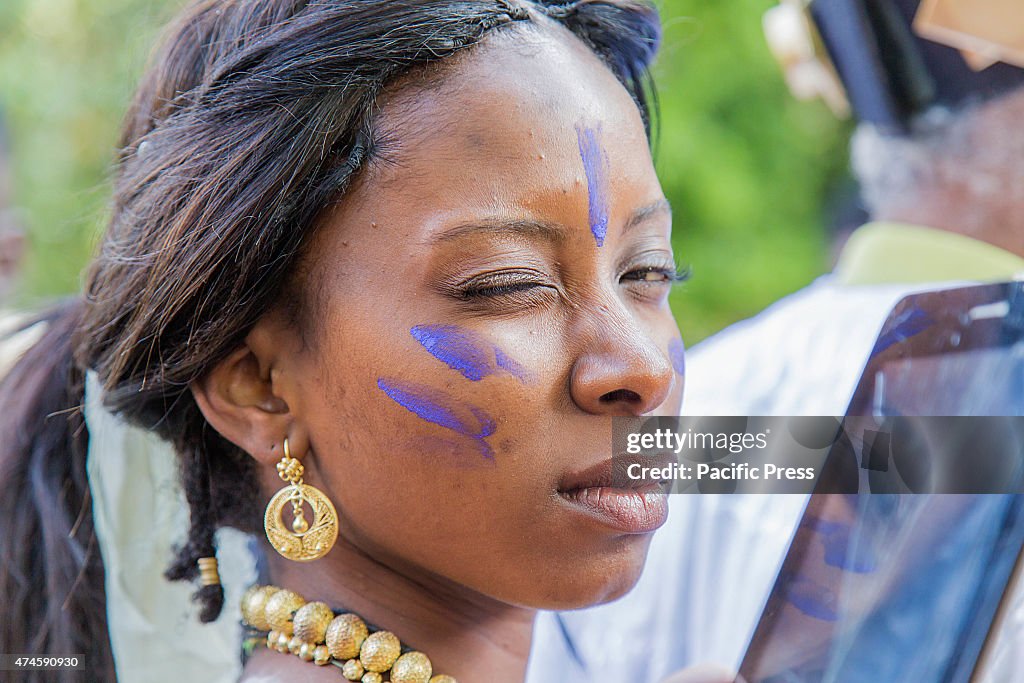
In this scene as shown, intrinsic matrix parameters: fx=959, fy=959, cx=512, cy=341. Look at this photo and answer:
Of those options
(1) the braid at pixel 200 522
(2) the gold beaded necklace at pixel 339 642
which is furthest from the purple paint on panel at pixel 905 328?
(1) the braid at pixel 200 522

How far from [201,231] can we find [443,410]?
395mm

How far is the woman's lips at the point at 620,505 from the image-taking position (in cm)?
114

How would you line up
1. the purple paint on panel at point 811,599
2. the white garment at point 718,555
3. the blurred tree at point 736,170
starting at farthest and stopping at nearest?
1. the blurred tree at point 736,170
2. the white garment at point 718,555
3. the purple paint on panel at point 811,599

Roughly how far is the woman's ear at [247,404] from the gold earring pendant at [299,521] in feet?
0.09

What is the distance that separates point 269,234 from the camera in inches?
46.8

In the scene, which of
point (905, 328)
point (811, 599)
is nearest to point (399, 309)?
point (811, 599)

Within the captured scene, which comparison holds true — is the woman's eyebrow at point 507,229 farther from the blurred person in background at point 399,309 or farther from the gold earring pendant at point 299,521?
the gold earring pendant at point 299,521

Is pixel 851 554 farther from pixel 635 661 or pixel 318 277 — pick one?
pixel 318 277

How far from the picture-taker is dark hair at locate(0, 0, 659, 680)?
1192mm

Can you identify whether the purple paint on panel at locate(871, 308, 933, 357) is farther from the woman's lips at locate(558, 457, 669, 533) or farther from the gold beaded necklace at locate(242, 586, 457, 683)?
the gold beaded necklace at locate(242, 586, 457, 683)

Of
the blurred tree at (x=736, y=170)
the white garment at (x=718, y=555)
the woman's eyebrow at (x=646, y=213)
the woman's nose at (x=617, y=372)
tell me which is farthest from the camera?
the blurred tree at (x=736, y=170)

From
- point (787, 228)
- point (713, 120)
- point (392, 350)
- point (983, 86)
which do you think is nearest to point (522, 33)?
point (392, 350)

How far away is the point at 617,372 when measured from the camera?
1124 mm

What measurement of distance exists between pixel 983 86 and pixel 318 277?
183 cm
